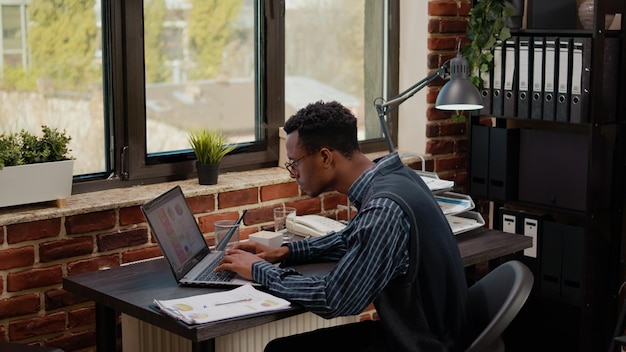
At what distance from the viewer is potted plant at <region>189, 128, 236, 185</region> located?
3.53 m

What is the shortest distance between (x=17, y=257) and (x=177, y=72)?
95 cm

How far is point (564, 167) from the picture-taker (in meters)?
3.95

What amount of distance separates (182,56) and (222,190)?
0.52 metres

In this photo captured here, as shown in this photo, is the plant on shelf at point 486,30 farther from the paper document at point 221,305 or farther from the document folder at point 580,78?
the paper document at point 221,305

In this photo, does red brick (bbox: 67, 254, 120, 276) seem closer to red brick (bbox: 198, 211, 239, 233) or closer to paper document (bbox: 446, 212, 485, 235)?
red brick (bbox: 198, 211, 239, 233)

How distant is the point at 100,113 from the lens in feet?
11.2

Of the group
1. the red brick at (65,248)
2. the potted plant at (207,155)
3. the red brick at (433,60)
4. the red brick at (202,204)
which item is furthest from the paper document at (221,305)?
the red brick at (433,60)

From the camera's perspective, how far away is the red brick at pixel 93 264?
10.4 ft

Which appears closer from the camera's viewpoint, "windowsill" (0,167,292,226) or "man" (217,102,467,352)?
"man" (217,102,467,352)

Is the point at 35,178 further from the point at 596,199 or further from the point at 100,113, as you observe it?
the point at 596,199

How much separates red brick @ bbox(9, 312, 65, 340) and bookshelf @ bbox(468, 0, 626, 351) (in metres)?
1.92

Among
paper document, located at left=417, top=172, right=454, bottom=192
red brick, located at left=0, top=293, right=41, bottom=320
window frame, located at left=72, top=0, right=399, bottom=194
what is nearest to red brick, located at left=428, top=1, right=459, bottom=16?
window frame, located at left=72, top=0, right=399, bottom=194

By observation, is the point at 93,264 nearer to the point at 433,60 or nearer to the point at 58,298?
the point at 58,298

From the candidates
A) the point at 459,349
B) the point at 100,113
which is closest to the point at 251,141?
the point at 100,113
